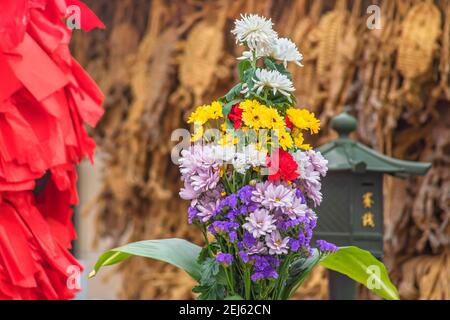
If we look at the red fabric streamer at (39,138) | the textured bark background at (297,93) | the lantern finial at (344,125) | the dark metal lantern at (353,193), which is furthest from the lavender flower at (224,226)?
the textured bark background at (297,93)

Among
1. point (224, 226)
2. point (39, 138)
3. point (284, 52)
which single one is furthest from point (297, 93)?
point (224, 226)

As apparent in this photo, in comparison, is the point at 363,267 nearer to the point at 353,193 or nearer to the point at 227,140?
the point at 227,140

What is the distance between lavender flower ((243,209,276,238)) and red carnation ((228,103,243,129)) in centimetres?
10

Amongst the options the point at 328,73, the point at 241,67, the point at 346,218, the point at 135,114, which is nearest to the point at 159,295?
the point at 135,114

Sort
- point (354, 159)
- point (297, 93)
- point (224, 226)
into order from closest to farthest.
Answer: point (224, 226) → point (354, 159) → point (297, 93)

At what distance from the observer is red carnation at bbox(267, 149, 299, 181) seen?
1.07m

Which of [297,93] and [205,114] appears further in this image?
[297,93]

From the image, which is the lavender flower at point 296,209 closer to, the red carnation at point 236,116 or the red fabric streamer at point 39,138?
the red carnation at point 236,116

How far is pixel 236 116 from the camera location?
1.11 metres

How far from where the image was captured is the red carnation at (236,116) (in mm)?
1109

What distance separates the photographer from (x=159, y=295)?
2.94 m

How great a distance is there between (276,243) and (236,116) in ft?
0.49

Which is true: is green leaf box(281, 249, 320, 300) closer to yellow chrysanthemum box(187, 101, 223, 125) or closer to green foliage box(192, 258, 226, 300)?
green foliage box(192, 258, 226, 300)
